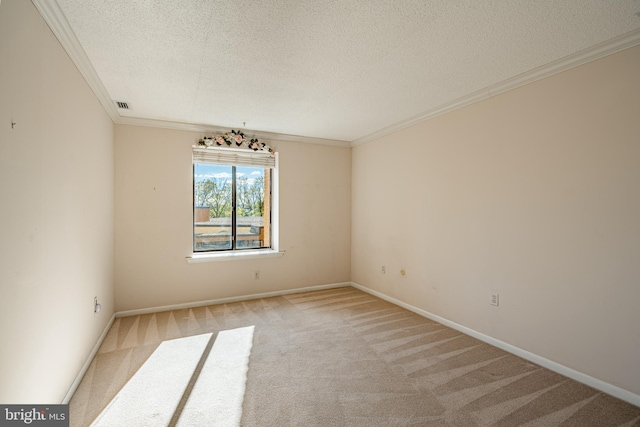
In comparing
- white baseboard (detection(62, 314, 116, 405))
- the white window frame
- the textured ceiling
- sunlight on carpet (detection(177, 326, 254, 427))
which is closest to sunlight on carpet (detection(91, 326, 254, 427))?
sunlight on carpet (detection(177, 326, 254, 427))

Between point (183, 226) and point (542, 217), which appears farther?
point (183, 226)

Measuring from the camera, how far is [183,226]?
3951 millimetres

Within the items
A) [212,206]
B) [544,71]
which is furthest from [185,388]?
[544,71]

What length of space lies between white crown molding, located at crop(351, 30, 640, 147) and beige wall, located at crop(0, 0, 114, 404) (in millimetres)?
3310

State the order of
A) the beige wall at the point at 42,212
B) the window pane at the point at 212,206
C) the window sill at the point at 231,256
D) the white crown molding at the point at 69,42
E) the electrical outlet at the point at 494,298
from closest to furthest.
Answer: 1. the beige wall at the point at 42,212
2. the white crown molding at the point at 69,42
3. the electrical outlet at the point at 494,298
4. the window sill at the point at 231,256
5. the window pane at the point at 212,206

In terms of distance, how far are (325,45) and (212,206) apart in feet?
9.70

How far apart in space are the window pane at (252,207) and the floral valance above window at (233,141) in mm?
399

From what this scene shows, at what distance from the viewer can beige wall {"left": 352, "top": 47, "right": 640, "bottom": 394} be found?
206 centimetres

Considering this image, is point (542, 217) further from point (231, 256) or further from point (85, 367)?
point (85, 367)

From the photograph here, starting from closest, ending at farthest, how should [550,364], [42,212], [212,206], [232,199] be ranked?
[42,212], [550,364], [212,206], [232,199]

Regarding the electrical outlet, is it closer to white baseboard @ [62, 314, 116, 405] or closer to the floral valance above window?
the floral valance above window

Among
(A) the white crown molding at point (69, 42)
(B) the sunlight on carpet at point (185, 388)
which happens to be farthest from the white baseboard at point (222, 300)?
(A) the white crown molding at point (69, 42)

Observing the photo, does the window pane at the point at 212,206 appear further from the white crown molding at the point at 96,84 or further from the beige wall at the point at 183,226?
the white crown molding at the point at 96,84

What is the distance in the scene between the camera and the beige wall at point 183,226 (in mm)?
3658
